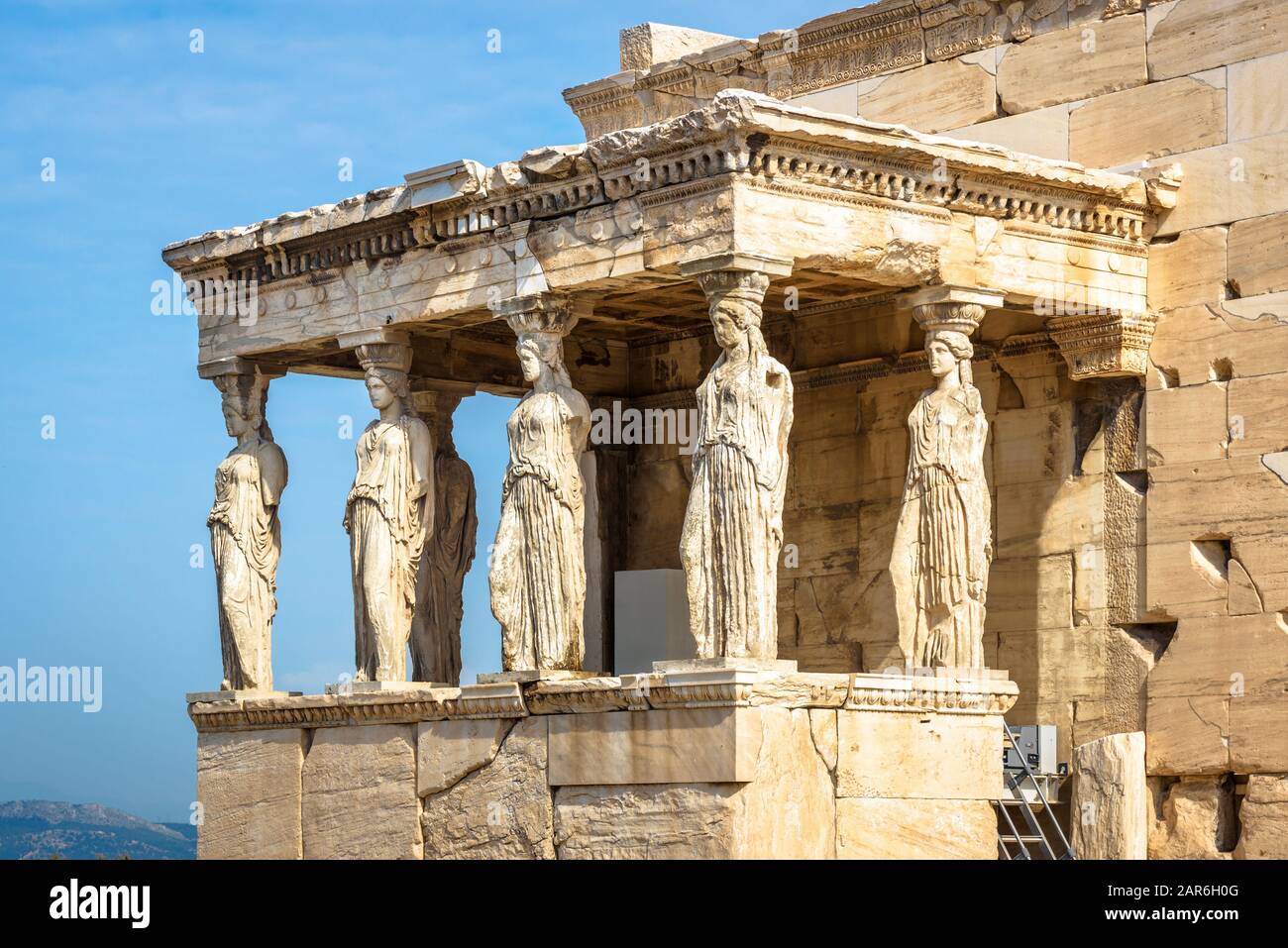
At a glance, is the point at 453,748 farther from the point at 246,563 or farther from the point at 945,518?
the point at 945,518

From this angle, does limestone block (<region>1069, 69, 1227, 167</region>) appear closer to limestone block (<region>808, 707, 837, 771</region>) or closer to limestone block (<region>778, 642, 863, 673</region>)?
limestone block (<region>778, 642, 863, 673</region>)

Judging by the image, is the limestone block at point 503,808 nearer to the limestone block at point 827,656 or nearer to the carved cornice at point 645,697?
the carved cornice at point 645,697

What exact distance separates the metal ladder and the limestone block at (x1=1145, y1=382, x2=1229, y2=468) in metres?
1.87

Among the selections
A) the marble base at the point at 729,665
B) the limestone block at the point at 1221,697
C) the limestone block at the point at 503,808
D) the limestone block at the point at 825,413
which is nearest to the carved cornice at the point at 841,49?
the limestone block at the point at 825,413

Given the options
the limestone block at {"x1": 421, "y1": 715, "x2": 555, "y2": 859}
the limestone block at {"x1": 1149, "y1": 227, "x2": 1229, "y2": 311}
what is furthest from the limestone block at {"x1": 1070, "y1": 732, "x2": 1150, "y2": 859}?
the limestone block at {"x1": 421, "y1": 715, "x2": 555, "y2": 859}

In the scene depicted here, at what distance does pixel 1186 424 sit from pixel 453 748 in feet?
15.2

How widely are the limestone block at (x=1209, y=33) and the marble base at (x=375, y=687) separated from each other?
18.5 feet

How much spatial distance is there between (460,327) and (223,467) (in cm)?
178

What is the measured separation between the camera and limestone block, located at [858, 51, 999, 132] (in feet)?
56.4

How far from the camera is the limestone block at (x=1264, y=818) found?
1516 cm

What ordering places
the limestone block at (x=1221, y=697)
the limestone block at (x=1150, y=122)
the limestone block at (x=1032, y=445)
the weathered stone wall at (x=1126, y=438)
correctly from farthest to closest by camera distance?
1. the limestone block at (x=1032, y=445)
2. the limestone block at (x=1150, y=122)
3. the weathered stone wall at (x=1126, y=438)
4. the limestone block at (x=1221, y=697)

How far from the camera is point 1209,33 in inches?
627
